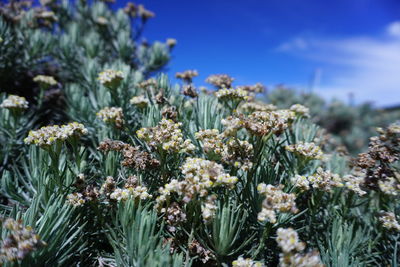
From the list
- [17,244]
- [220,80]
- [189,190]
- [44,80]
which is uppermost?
[220,80]

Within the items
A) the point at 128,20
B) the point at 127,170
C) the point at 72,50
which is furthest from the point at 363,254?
the point at 128,20

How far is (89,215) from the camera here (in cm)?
162

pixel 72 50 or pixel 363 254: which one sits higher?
pixel 72 50

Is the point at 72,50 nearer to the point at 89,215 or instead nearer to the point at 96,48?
the point at 96,48

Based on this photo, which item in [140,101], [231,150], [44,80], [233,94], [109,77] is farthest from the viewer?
[44,80]

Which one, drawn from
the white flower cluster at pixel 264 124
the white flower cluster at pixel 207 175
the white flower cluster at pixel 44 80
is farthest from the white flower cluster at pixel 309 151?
the white flower cluster at pixel 44 80

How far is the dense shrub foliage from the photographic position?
1.25 metres

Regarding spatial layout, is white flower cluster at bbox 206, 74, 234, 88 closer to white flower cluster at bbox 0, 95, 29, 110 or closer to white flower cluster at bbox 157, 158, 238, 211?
white flower cluster at bbox 157, 158, 238, 211

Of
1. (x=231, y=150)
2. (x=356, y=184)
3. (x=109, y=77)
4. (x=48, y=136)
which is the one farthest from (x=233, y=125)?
(x=109, y=77)

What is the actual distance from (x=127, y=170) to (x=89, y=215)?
0.34 meters

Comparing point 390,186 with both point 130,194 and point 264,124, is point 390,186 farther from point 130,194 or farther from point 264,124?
point 130,194

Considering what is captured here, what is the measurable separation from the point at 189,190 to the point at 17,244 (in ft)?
2.29

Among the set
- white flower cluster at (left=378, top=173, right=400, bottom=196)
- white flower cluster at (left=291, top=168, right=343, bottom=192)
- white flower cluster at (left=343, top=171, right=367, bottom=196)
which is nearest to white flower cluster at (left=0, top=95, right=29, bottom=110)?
white flower cluster at (left=291, top=168, right=343, bottom=192)

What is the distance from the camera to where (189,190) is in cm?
123
